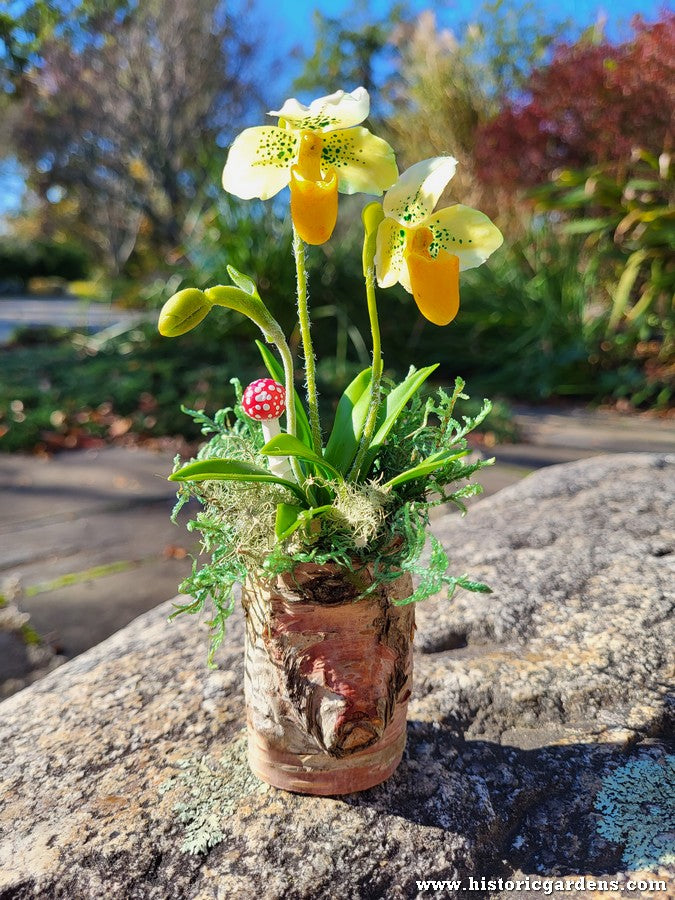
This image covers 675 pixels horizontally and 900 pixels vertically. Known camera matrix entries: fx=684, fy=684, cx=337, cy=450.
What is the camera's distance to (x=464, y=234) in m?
1.05

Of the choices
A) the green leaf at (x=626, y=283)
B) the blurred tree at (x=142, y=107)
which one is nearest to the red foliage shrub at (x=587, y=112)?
the green leaf at (x=626, y=283)

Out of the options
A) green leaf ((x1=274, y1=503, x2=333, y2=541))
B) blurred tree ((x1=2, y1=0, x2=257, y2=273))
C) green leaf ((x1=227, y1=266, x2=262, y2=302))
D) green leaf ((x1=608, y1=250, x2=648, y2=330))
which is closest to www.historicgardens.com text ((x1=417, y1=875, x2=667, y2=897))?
green leaf ((x1=274, y1=503, x2=333, y2=541))

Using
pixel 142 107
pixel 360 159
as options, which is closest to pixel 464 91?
pixel 360 159

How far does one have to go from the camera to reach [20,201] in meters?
22.3

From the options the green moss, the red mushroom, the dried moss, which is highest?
the red mushroom

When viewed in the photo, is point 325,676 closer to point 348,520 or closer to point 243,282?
point 348,520

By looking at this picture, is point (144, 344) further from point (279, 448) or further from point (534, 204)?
point (279, 448)

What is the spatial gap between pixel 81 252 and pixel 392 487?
99.4 ft

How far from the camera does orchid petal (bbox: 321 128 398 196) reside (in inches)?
40.5

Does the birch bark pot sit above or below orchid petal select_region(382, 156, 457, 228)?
below

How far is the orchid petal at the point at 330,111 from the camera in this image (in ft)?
3.13

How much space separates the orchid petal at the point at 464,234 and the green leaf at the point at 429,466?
11.3 inches

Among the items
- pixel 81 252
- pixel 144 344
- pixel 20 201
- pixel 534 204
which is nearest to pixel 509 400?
pixel 534 204

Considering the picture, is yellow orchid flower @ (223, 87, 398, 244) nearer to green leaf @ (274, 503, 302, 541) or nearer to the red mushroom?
the red mushroom
